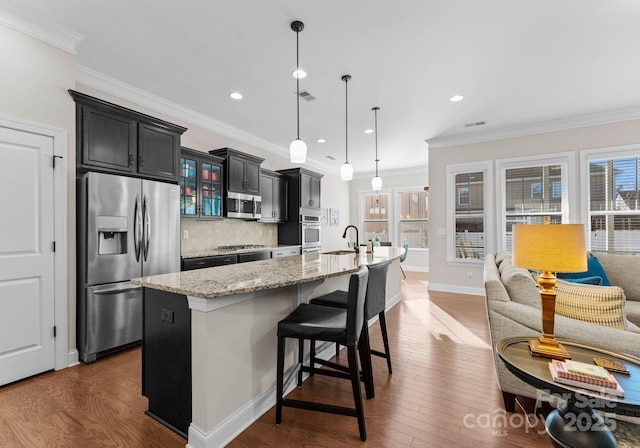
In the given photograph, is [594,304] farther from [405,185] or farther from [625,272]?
[405,185]

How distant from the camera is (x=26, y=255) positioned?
96.3 inches

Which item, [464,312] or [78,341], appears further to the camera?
[464,312]

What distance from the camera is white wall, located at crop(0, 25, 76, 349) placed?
7.84ft

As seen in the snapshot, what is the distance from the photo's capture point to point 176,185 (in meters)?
3.46

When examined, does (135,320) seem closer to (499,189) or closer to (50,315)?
(50,315)

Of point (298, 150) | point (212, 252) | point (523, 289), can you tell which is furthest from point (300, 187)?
point (523, 289)

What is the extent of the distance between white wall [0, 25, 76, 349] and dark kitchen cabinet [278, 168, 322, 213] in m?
3.65

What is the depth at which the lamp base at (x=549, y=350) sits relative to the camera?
1.51 meters

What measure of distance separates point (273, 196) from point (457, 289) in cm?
386

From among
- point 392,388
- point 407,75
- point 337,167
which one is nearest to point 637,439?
point 392,388

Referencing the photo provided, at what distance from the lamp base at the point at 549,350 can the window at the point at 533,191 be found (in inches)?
158

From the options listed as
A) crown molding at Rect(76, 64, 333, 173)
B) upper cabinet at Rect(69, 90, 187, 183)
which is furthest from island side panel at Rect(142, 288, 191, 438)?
crown molding at Rect(76, 64, 333, 173)

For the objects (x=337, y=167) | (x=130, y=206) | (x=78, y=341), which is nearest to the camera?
(x=78, y=341)

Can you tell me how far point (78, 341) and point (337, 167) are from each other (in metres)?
6.58
